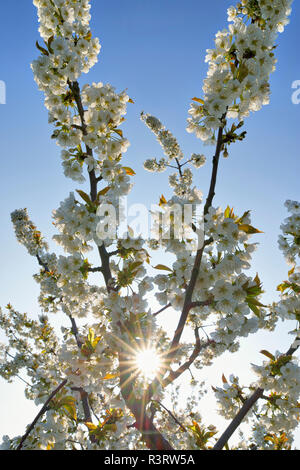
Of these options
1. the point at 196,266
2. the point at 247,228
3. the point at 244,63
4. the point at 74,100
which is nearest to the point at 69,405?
the point at 196,266

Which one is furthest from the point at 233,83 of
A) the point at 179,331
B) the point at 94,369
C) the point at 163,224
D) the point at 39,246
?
the point at 39,246

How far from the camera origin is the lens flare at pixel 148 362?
2.75 metres

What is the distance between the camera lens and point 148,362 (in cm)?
288

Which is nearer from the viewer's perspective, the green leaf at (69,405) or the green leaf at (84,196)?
the green leaf at (84,196)

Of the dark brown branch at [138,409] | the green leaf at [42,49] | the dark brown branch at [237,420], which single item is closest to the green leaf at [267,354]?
the dark brown branch at [237,420]

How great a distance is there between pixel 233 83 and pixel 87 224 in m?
1.64

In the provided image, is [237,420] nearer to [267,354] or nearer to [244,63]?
[267,354]

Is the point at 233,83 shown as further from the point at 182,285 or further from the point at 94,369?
the point at 94,369

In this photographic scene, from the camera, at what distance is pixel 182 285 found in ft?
8.92

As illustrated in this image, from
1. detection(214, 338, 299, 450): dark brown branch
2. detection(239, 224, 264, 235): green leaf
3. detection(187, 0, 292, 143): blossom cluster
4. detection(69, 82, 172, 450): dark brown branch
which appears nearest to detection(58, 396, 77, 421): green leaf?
detection(69, 82, 172, 450): dark brown branch

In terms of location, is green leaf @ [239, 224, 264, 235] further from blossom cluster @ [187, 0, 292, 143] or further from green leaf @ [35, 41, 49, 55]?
green leaf @ [35, 41, 49, 55]

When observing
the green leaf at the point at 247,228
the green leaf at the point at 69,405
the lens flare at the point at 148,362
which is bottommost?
the green leaf at the point at 69,405

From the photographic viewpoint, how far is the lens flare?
2.75 metres

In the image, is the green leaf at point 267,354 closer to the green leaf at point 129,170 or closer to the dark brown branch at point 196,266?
the dark brown branch at point 196,266
